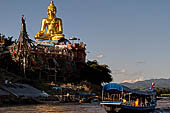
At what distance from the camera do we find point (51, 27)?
247 feet

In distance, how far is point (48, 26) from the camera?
76.2 metres

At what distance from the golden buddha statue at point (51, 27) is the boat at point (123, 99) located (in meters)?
41.6

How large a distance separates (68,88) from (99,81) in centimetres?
1999

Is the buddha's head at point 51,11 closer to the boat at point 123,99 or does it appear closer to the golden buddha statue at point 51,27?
the golden buddha statue at point 51,27

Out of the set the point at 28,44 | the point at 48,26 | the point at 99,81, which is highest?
the point at 48,26

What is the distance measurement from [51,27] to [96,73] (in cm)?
1555

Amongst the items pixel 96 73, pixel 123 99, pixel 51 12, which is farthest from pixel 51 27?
pixel 123 99

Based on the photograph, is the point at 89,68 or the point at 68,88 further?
the point at 89,68

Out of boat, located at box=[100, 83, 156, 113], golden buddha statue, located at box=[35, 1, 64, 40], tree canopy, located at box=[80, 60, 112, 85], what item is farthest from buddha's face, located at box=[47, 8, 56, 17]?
boat, located at box=[100, 83, 156, 113]

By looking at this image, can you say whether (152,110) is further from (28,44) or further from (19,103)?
(28,44)

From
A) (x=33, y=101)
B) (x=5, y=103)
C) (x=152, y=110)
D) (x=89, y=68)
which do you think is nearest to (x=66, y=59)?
(x=89, y=68)

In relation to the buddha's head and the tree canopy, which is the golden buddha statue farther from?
the tree canopy

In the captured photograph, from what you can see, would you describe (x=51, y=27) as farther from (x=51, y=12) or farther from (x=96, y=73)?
(x=96, y=73)

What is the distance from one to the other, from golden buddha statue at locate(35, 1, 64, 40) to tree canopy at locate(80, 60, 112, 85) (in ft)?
31.8
